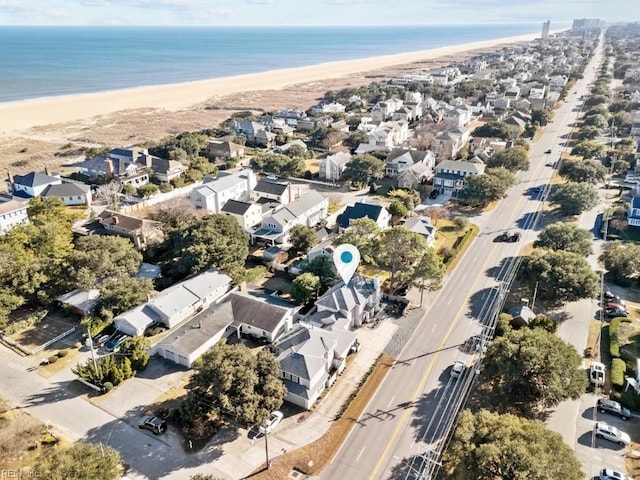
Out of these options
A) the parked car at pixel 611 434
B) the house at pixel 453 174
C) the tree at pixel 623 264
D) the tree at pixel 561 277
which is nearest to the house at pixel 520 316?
the tree at pixel 561 277

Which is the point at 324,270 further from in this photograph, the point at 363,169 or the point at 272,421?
the point at 363,169

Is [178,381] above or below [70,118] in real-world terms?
Answer: below

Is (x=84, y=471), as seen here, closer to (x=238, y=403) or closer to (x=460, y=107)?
(x=238, y=403)

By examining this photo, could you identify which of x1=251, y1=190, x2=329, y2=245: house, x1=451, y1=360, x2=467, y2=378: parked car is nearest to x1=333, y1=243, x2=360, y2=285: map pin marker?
x1=451, y1=360, x2=467, y2=378: parked car

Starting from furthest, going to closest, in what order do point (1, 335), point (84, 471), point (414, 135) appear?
point (414, 135), point (1, 335), point (84, 471)

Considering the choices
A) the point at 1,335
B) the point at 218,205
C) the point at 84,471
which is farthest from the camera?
the point at 218,205

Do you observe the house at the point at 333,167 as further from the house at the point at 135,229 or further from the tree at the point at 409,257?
the tree at the point at 409,257

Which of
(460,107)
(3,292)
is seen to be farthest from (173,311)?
(460,107)

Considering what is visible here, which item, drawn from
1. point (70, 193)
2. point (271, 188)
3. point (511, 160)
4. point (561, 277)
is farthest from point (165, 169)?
point (561, 277)
